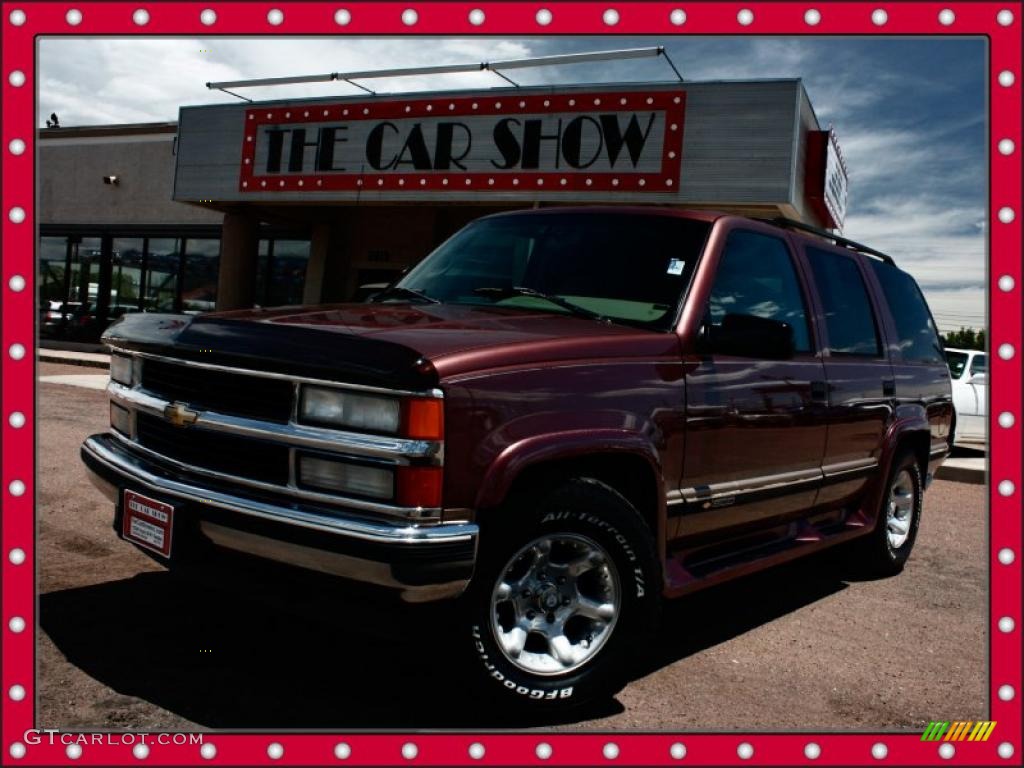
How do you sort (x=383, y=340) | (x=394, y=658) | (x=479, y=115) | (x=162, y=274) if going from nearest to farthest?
(x=383, y=340)
(x=394, y=658)
(x=479, y=115)
(x=162, y=274)

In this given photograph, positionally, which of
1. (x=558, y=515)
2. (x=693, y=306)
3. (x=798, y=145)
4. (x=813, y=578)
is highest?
(x=798, y=145)

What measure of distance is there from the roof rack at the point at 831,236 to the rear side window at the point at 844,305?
11cm

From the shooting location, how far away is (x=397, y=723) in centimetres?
306

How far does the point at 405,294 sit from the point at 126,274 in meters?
21.4

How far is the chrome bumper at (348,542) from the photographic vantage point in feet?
8.76

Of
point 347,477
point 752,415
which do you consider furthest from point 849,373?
point 347,477

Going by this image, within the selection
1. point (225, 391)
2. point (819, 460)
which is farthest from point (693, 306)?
point (225, 391)

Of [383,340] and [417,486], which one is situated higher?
[383,340]

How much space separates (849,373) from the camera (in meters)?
4.83

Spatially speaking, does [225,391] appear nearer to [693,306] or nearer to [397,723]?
[397,723]

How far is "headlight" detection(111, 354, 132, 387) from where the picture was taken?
3.62 metres

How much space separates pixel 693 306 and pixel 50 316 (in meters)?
23.9
